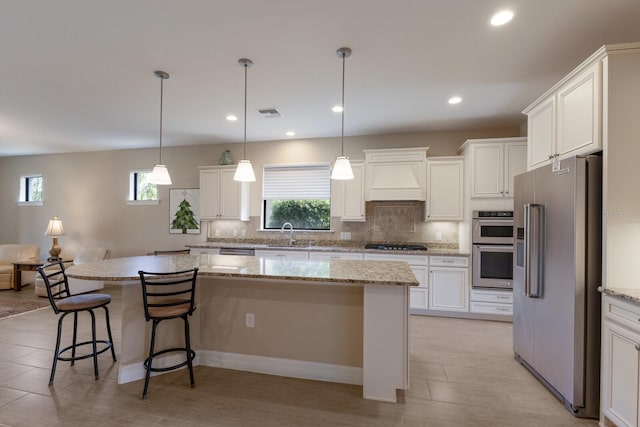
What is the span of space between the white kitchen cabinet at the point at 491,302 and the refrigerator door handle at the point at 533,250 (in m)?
1.64

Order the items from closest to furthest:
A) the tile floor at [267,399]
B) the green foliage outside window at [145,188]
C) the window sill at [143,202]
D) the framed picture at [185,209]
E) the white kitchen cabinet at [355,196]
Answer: the tile floor at [267,399]
the white kitchen cabinet at [355,196]
the framed picture at [185,209]
the window sill at [143,202]
the green foliage outside window at [145,188]

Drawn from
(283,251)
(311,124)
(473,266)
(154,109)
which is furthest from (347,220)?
(154,109)

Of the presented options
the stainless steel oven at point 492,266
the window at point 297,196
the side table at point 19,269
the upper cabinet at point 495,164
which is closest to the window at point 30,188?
the side table at point 19,269

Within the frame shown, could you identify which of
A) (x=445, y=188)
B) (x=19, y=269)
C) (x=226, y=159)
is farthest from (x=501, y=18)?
(x=19, y=269)

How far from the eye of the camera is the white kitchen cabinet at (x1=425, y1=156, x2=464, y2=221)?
4395 mm

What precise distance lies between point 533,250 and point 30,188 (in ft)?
30.9

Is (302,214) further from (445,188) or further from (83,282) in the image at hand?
(83,282)

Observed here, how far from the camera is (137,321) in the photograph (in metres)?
2.50

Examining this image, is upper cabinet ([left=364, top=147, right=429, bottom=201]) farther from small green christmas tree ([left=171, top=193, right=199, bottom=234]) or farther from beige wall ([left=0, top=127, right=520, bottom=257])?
small green christmas tree ([left=171, top=193, right=199, bottom=234])

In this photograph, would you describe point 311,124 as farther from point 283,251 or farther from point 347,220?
point 283,251

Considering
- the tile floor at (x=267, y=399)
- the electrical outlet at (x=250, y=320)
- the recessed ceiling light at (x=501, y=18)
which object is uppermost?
the recessed ceiling light at (x=501, y=18)

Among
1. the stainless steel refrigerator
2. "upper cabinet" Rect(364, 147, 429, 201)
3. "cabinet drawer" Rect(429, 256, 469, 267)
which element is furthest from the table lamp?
the stainless steel refrigerator

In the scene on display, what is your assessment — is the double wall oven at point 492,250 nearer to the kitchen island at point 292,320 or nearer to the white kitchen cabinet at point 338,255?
the white kitchen cabinet at point 338,255

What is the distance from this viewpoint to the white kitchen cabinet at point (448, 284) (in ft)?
13.6
